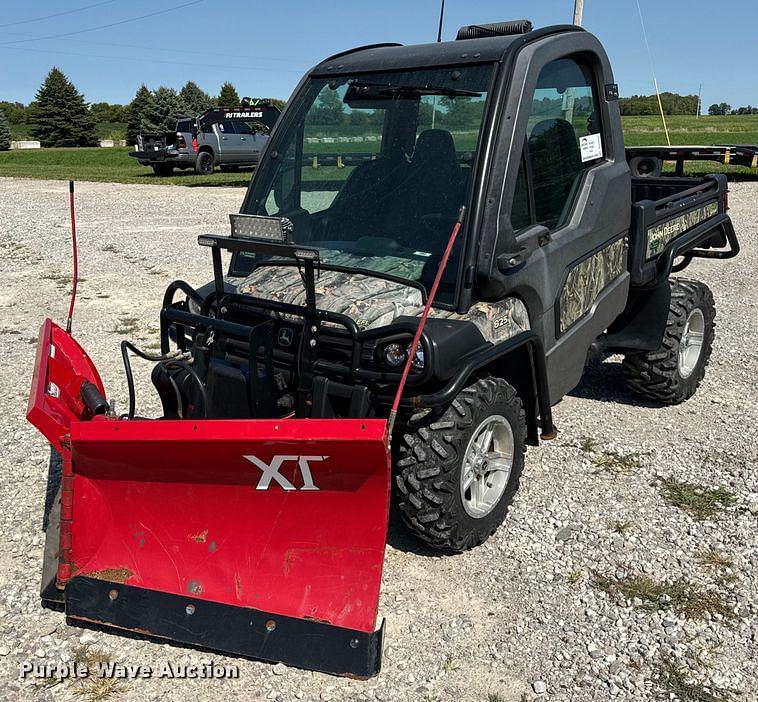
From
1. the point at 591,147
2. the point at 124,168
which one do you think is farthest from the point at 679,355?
the point at 124,168

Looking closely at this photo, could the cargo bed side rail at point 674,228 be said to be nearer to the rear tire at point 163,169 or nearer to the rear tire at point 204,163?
the rear tire at point 204,163

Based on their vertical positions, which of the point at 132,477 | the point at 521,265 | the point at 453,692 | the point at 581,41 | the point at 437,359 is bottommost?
the point at 453,692

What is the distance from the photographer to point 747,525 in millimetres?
4254

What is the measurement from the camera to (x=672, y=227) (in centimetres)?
548

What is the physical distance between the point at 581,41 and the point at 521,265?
1413 millimetres

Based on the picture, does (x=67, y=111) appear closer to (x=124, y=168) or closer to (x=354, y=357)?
(x=124, y=168)

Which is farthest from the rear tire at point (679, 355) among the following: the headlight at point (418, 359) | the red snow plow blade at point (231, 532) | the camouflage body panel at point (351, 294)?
the red snow plow blade at point (231, 532)

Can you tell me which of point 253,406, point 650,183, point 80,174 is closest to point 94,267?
point 650,183

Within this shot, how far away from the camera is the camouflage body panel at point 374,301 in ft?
11.8

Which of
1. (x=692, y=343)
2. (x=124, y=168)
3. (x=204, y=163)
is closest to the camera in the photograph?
(x=692, y=343)

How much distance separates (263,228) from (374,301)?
0.58 m

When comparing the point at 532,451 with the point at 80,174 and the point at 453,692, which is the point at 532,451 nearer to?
the point at 453,692

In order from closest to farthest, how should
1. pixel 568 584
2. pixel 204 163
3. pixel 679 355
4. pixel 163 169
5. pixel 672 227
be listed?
pixel 568 584 < pixel 672 227 < pixel 679 355 < pixel 204 163 < pixel 163 169

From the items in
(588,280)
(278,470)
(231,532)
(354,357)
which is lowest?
(231,532)
